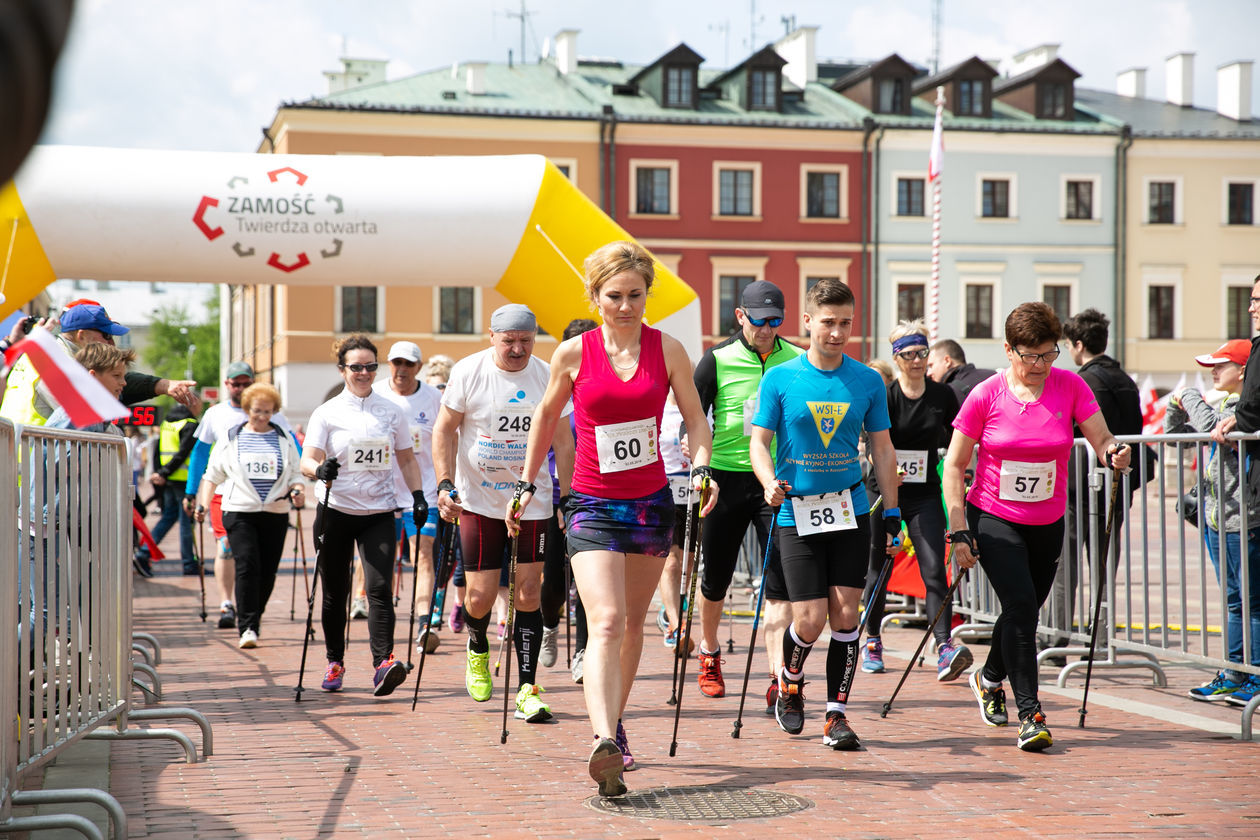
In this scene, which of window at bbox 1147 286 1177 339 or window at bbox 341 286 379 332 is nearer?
window at bbox 341 286 379 332

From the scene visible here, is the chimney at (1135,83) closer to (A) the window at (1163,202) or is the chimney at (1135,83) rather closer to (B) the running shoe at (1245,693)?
(A) the window at (1163,202)

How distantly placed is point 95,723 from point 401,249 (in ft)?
19.6

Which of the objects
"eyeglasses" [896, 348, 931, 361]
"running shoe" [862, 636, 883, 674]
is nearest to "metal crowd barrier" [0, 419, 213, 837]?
"running shoe" [862, 636, 883, 674]

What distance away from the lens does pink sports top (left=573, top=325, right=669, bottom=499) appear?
556cm

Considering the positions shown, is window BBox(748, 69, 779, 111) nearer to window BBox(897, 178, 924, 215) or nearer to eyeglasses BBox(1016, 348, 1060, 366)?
window BBox(897, 178, 924, 215)

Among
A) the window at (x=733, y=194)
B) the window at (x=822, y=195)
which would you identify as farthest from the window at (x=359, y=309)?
the window at (x=822, y=195)

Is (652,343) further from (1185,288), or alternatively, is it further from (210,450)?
(1185,288)

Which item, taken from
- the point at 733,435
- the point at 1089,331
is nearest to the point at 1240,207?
the point at 1089,331

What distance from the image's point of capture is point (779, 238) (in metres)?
48.3

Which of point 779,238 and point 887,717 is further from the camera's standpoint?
point 779,238

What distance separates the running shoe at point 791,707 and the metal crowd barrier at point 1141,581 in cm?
189

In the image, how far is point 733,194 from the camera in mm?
47781

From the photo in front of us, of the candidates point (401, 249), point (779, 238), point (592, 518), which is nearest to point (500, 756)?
point (592, 518)

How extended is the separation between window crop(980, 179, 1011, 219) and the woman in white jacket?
41548 mm
